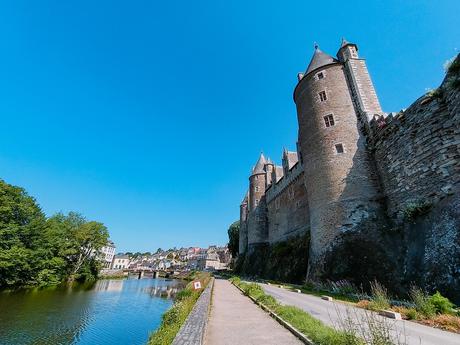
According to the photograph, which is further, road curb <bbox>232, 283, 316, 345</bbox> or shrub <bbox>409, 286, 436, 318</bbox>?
shrub <bbox>409, 286, 436, 318</bbox>

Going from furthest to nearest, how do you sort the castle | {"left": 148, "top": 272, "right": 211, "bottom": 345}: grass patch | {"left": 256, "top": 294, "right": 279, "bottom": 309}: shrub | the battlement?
the battlement → the castle → {"left": 256, "top": 294, "right": 279, "bottom": 309}: shrub → {"left": 148, "top": 272, "right": 211, "bottom": 345}: grass patch

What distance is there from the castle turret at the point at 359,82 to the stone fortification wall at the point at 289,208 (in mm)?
9215

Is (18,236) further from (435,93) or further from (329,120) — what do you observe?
(435,93)

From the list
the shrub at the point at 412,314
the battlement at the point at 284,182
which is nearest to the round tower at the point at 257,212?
the battlement at the point at 284,182

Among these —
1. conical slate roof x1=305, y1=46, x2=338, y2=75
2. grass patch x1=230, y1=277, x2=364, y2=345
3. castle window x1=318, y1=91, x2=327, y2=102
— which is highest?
conical slate roof x1=305, y1=46, x2=338, y2=75

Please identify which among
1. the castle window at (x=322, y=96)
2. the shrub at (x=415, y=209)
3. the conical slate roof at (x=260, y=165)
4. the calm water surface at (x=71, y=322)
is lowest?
the calm water surface at (x=71, y=322)

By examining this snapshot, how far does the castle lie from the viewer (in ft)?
39.4

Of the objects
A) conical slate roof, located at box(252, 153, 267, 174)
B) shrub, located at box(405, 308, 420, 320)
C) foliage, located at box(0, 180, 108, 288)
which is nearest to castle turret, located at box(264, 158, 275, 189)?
conical slate roof, located at box(252, 153, 267, 174)

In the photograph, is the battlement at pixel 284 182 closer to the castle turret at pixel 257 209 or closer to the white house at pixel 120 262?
the castle turret at pixel 257 209

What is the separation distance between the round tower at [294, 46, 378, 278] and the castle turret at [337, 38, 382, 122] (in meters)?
0.46

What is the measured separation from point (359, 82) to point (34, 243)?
119ft

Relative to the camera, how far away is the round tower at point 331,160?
1647cm

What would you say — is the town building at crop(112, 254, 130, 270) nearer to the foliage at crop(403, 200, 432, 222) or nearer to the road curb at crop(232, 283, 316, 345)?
the road curb at crop(232, 283, 316, 345)

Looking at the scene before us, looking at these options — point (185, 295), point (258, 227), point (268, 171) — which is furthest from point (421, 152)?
point (268, 171)
